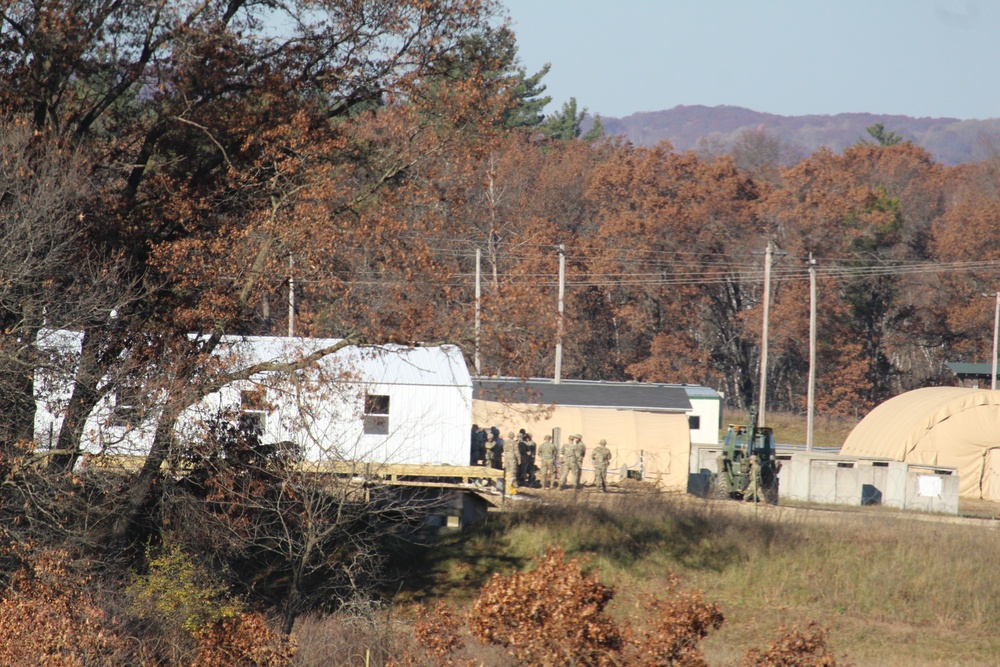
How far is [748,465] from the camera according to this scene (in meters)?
30.8

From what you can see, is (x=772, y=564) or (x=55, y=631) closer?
(x=55, y=631)

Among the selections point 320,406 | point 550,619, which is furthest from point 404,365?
point 550,619

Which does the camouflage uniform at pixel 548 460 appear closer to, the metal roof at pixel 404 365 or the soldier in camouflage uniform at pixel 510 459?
the soldier in camouflage uniform at pixel 510 459

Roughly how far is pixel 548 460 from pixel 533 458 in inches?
20.6

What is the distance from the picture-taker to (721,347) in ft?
208

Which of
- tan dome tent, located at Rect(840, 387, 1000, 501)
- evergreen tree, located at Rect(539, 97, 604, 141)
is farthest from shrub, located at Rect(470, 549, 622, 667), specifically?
evergreen tree, located at Rect(539, 97, 604, 141)

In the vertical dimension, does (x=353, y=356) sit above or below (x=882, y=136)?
below

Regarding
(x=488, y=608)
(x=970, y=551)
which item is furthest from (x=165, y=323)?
(x=970, y=551)

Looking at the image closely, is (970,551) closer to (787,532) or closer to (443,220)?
(787,532)

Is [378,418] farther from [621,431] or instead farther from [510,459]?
[621,431]

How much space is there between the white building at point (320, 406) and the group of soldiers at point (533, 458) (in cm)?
228

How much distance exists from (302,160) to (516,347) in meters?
4.86

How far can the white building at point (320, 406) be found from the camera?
17.4 m

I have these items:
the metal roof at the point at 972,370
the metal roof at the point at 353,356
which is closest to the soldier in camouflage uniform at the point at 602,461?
the metal roof at the point at 353,356
